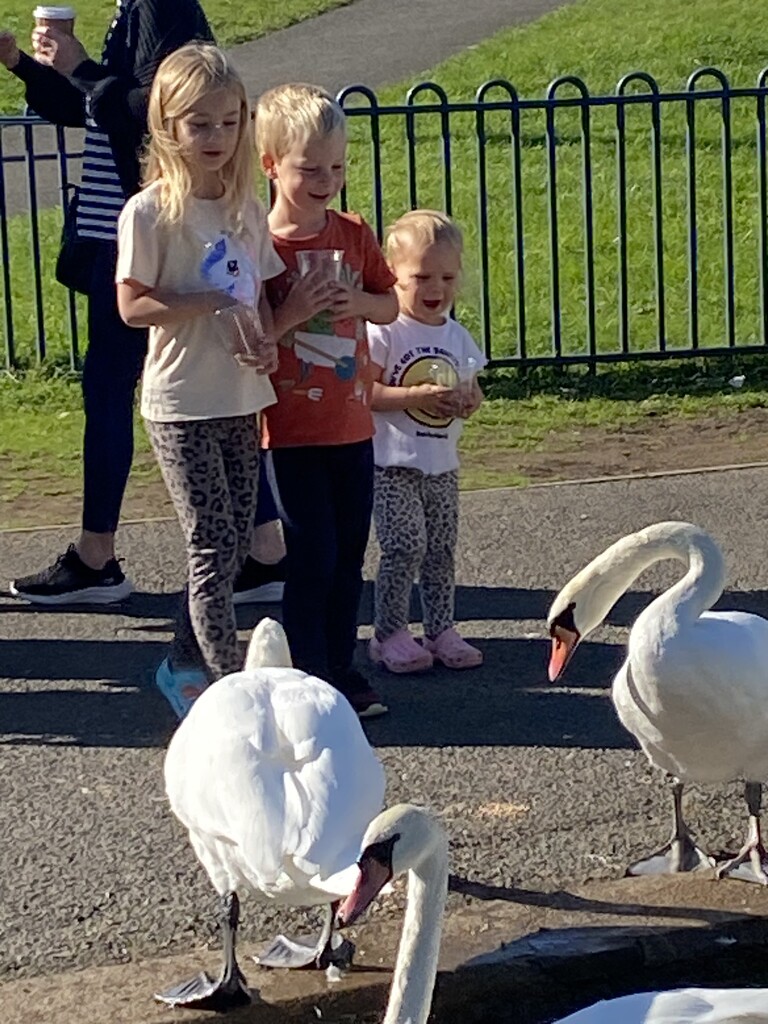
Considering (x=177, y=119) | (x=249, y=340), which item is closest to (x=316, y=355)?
(x=249, y=340)

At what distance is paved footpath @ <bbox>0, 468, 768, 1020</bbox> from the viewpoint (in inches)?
176

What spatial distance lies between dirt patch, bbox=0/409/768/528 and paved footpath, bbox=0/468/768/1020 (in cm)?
45

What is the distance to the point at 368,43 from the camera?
23719 millimetres

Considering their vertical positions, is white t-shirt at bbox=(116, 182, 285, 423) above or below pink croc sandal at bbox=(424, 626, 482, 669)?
above

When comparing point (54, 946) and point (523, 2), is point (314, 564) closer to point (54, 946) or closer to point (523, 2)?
point (54, 946)

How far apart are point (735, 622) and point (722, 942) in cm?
76

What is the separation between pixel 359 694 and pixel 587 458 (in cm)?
319

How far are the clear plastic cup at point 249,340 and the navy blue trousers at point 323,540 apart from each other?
0.35 meters

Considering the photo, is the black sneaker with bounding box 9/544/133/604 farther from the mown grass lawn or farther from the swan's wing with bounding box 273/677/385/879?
the swan's wing with bounding box 273/677/385/879

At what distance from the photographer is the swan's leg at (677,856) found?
451 centimetres

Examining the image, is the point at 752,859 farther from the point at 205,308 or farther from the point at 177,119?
the point at 177,119

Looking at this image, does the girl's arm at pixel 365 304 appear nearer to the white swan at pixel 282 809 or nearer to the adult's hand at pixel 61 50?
the white swan at pixel 282 809

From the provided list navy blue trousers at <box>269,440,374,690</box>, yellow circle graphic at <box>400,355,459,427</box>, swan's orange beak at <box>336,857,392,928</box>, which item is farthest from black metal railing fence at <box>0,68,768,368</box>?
swan's orange beak at <box>336,857,392,928</box>

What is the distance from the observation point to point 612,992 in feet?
13.7
